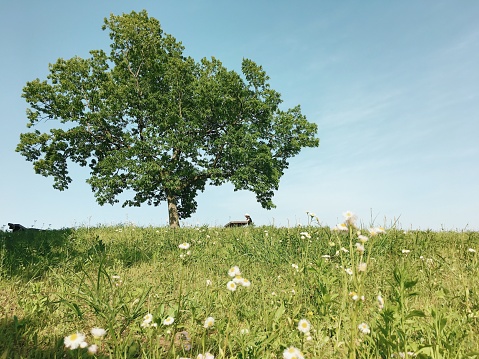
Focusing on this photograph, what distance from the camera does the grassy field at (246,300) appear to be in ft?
9.60

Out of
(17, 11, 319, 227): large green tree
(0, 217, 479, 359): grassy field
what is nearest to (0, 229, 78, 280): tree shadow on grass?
(0, 217, 479, 359): grassy field

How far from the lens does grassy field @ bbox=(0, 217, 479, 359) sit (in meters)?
2.93

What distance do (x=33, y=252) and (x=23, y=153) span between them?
19151 mm

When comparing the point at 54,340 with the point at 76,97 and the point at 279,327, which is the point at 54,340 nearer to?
the point at 279,327

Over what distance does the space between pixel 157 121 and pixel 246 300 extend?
19.6 m

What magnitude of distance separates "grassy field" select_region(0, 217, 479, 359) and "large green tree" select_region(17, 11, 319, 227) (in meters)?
13.0

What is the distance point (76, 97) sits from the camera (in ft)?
76.1

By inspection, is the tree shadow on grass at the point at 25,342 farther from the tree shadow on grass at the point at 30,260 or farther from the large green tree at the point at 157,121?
the large green tree at the point at 157,121

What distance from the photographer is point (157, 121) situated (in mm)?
22625

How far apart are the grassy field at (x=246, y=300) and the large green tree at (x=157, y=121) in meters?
13.0

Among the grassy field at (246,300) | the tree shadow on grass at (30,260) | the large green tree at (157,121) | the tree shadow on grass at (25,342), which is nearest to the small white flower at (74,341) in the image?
the grassy field at (246,300)

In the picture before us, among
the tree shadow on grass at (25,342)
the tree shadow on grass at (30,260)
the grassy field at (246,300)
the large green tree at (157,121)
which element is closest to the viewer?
the grassy field at (246,300)

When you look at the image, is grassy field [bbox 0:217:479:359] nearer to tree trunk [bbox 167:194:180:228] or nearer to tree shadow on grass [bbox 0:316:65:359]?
tree shadow on grass [bbox 0:316:65:359]

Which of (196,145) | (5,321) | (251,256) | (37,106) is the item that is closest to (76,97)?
(37,106)
